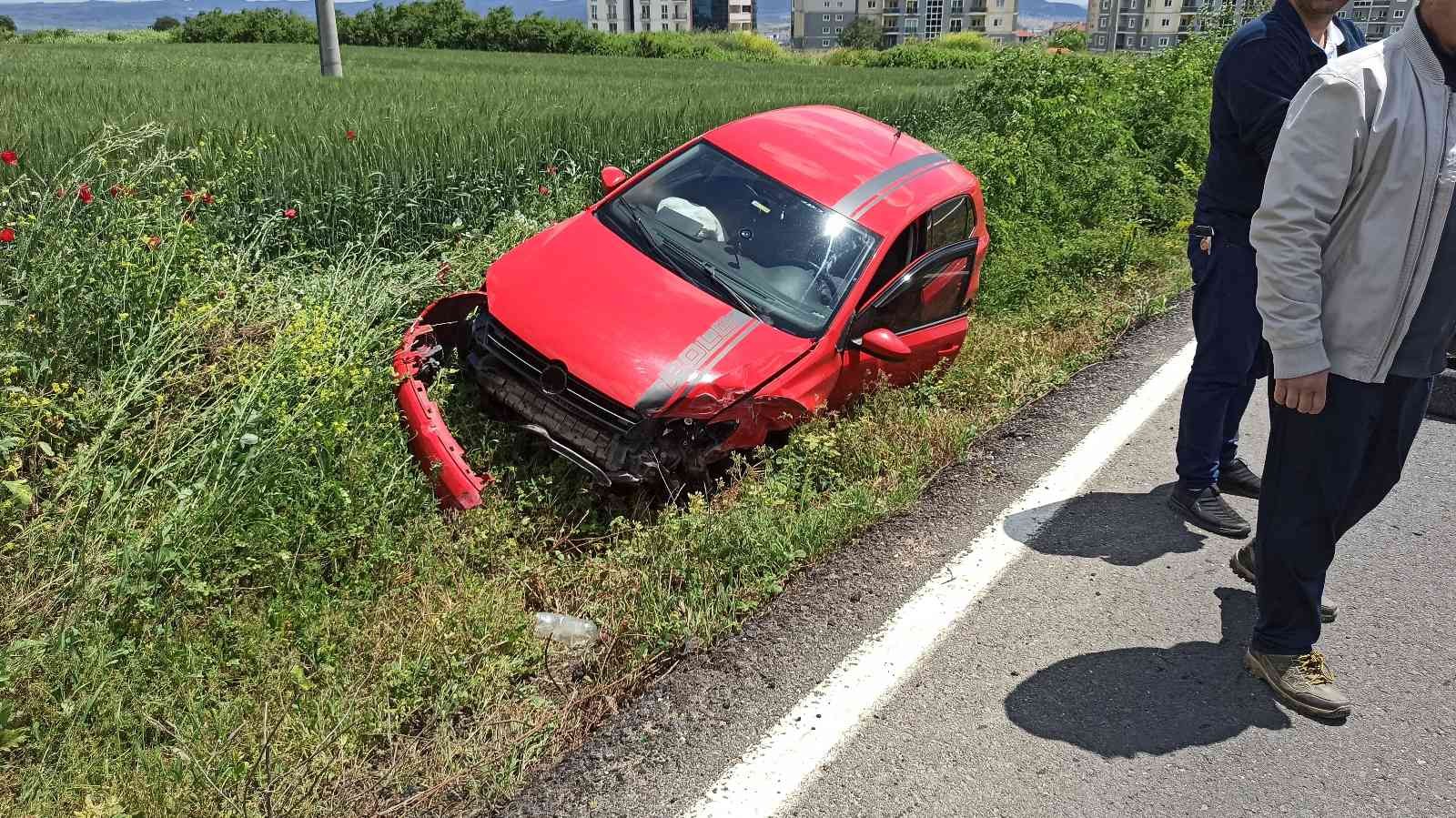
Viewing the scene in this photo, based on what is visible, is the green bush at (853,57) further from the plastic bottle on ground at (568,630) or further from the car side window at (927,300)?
the plastic bottle on ground at (568,630)

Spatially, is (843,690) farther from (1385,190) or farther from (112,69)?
(112,69)

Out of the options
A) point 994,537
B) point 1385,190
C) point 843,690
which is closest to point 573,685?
point 843,690

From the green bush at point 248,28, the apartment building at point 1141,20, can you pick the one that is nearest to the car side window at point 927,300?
the green bush at point 248,28

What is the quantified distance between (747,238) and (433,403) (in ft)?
6.22

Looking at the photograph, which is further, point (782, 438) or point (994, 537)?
point (782, 438)

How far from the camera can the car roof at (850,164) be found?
19.0 feet

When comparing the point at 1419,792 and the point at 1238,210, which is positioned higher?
the point at 1238,210

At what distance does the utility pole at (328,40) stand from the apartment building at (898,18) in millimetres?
169761

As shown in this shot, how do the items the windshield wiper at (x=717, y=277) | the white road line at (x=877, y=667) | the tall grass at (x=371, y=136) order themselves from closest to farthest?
the white road line at (x=877, y=667) → the windshield wiper at (x=717, y=277) → the tall grass at (x=371, y=136)

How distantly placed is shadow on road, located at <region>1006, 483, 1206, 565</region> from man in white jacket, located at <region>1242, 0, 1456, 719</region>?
101 cm

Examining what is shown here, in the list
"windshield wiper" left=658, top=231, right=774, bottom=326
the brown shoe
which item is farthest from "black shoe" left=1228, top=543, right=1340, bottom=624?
"windshield wiper" left=658, top=231, right=774, bottom=326

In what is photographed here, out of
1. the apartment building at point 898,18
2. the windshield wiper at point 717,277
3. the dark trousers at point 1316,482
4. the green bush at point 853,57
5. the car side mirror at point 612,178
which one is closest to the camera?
the dark trousers at point 1316,482

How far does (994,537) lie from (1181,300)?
4.78 meters

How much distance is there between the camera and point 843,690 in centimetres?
338
